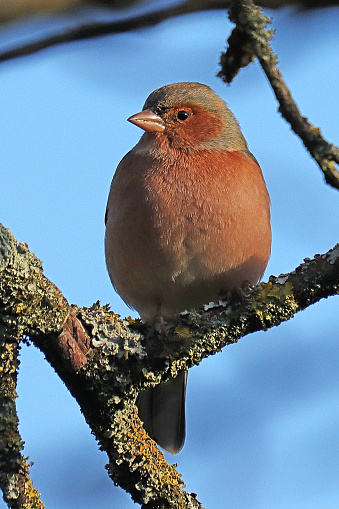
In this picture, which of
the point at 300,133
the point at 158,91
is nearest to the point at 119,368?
the point at 300,133

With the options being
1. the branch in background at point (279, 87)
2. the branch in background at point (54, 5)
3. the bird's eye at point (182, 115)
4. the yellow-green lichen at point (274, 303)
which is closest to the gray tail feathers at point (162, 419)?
the yellow-green lichen at point (274, 303)

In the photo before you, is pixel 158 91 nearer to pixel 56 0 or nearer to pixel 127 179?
pixel 127 179

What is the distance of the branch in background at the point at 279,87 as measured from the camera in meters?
2.65

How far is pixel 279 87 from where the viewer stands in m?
2.72

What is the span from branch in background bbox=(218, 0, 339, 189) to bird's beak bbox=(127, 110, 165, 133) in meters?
2.85

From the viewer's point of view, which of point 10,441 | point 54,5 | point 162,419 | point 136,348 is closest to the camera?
point 10,441

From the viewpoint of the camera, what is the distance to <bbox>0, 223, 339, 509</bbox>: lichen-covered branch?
3.42 m

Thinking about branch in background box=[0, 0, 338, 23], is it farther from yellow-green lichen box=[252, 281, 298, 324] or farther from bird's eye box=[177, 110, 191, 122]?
bird's eye box=[177, 110, 191, 122]

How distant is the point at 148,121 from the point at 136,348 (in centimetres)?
262

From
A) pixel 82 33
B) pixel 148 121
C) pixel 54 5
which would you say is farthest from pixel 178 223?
pixel 54 5

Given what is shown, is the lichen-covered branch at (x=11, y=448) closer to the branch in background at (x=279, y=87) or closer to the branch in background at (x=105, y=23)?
the branch in background at (x=279, y=87)

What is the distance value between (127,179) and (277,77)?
268 cm

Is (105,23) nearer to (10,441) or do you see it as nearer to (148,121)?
(148,121)

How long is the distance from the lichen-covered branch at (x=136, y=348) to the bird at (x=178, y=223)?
69 centimetres
